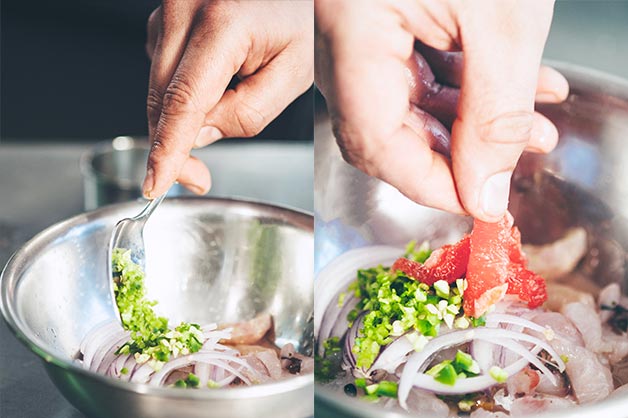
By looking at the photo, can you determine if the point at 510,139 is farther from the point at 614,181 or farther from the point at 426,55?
the point at 614,181

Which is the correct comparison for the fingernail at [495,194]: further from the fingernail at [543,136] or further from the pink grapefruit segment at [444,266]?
the fingernail at [543,136]

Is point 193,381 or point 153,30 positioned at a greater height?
point 153,30

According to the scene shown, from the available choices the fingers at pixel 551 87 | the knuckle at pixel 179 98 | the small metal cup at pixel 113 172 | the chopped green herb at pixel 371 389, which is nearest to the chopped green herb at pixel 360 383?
the chopped green herb at pixel 371 389

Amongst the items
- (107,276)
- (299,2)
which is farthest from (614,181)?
(107,276)

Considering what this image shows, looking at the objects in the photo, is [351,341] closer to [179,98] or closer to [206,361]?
[206,361]

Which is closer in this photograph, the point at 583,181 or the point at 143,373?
the point at 143,373

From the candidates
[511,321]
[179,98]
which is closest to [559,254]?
[511,321]
